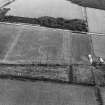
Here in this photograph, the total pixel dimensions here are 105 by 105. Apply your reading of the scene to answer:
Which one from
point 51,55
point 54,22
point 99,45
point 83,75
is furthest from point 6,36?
point 99,45

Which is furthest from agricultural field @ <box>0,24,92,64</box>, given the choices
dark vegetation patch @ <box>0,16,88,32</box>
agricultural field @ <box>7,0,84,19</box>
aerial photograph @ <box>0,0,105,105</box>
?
agricultural field @ <box>7,0,84,19</box>

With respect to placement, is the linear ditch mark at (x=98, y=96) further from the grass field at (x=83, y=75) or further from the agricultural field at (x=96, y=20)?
the agricultural field at (x=96, y=20)

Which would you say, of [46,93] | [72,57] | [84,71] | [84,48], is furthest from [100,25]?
[46,93]

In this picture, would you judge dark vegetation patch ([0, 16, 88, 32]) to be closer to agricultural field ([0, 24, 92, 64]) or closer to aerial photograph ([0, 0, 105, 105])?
aerial photograph ([0, 0, 105, 105])

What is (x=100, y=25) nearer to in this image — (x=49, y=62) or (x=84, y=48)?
(x=84, y=48)

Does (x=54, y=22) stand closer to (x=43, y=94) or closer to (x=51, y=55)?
(x=51, y=55)

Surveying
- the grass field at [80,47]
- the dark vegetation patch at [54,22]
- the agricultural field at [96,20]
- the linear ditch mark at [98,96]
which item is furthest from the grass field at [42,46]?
the agricultural field at [96,20]
